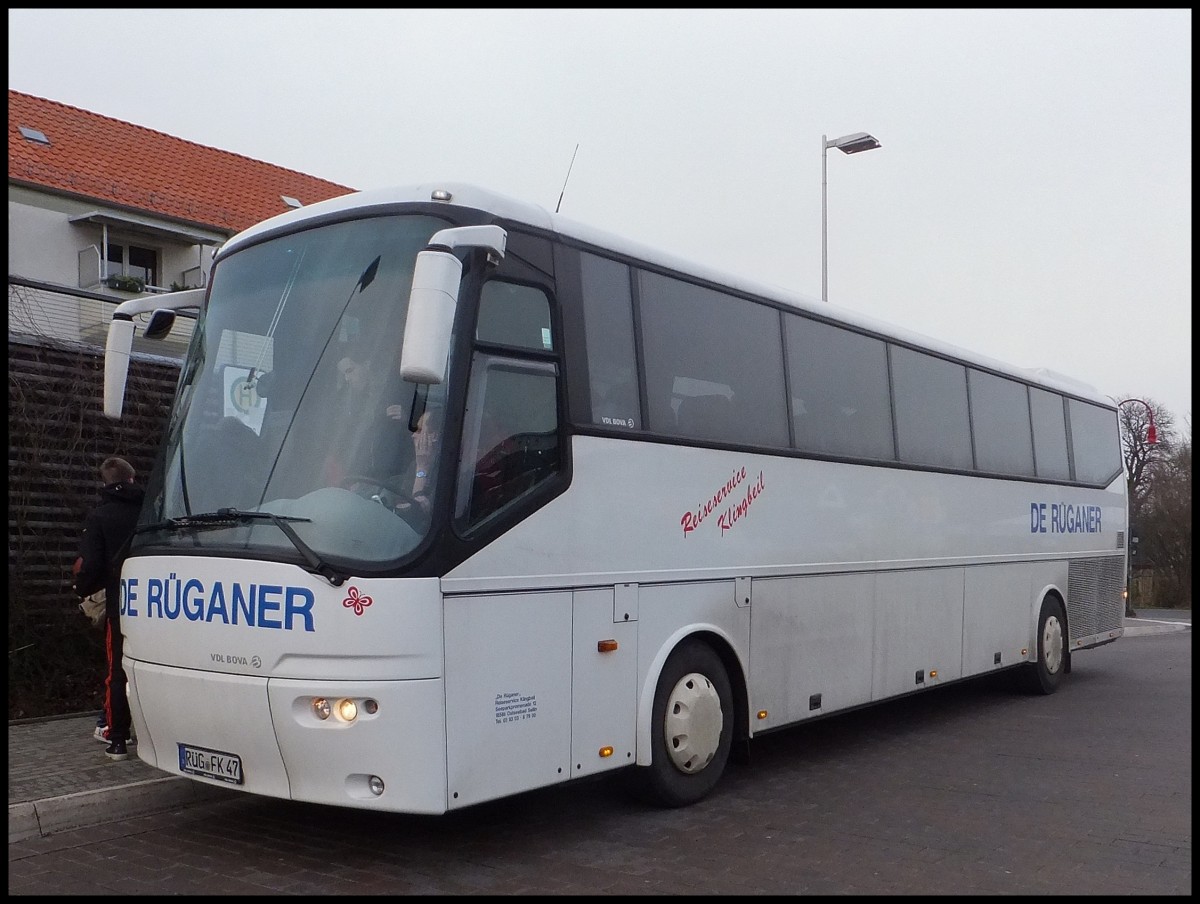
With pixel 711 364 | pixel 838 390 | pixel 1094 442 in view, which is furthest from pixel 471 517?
pixel 1094 442

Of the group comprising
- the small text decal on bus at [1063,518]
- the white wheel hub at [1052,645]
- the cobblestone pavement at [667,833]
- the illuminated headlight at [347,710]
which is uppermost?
the small text decal on bus at [1063,518]

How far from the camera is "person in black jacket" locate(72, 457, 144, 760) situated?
802 centimetres

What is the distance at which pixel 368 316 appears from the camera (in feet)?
20.4

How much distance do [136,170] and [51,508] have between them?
25502mm

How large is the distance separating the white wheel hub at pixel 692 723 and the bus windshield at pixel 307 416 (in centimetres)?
249

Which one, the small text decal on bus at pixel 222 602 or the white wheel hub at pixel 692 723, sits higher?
the small text decal on bus at pixel 222 602

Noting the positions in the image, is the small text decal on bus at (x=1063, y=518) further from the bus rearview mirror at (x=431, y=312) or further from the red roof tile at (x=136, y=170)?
the red roof tile at (x=136, y=170)

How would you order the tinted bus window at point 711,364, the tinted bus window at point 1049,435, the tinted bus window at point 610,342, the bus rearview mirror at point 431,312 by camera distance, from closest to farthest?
the bus rearview mirror at point 431,312, the tinted bus window at point 610,342, the tinted bus window at point 711,364, the tinted bus window at point 1049,435

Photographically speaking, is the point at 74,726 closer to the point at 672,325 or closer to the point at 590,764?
the point at 590,764

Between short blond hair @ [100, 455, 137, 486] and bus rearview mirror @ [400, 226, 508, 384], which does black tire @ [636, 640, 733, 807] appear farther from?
short blond hair @ [100, 455, 137, 486]

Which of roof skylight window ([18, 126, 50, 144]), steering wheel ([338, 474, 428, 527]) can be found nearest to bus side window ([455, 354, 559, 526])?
steering wheel ([338, 474, 428, 527])

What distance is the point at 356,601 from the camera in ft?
18.6

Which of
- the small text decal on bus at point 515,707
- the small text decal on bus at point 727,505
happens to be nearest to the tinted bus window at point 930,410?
the small text decal on bus at point 727,505

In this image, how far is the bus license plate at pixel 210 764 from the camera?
20.0 ft
